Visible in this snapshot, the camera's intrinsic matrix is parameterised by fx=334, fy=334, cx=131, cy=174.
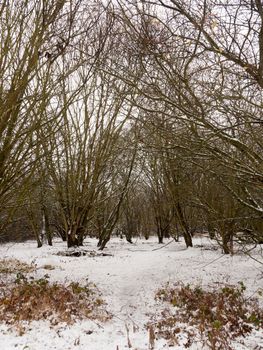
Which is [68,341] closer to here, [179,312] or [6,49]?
[179,312]

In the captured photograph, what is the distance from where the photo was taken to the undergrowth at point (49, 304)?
535cm

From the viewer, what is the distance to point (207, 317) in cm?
577

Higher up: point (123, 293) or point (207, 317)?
point (123, 293)

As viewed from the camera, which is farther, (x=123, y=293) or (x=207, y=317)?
(x=123, y=293)

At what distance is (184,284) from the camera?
8109 mm

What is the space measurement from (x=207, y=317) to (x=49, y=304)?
2.76 meters

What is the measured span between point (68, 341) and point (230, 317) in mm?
2777

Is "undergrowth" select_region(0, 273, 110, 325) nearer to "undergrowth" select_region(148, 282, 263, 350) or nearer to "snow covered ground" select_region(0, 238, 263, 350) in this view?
"snow covered ground" select_region(0, 238, 263, 350)

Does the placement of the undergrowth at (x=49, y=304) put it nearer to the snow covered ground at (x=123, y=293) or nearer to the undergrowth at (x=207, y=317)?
the snow covered ground at (x=123, y=293)

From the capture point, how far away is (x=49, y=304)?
5855 mm

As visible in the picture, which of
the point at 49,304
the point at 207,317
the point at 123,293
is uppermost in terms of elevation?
the point at 49,304

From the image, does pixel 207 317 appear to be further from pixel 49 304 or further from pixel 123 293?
pixel 49 304

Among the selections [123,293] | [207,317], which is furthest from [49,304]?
[207,317]

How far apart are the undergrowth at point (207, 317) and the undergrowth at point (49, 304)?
1182 mm
